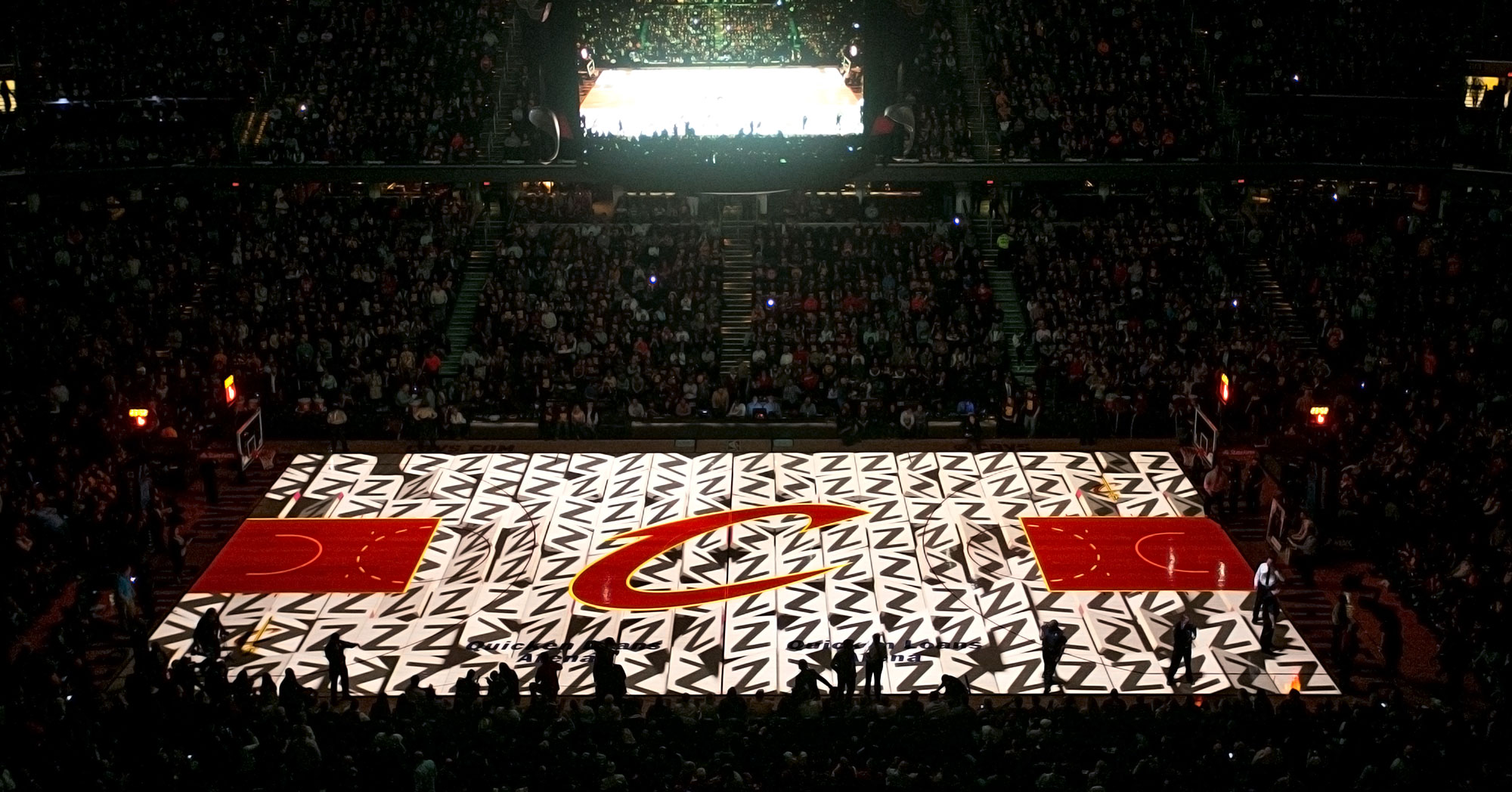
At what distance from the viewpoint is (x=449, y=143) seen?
3491 cm

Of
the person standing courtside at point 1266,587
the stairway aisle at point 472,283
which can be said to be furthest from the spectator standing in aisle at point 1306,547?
the stairway aisle at point 472,283

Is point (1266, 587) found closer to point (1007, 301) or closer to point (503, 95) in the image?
point (1007, 301)

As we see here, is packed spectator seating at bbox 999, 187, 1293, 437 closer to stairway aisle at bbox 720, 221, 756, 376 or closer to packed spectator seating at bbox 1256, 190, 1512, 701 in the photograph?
packed spectator seating at bbox 1256, 190, 1512, 701

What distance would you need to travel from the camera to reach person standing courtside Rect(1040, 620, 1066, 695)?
20406 millimetres

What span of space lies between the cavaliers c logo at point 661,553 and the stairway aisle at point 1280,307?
38.8ft

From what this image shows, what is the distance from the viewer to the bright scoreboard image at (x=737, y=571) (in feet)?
71.1

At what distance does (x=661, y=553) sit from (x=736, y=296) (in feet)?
34.0

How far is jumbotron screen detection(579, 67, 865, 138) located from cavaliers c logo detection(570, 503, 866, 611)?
358 inches

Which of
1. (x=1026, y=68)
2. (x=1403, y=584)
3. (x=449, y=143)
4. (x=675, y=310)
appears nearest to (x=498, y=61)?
(x=449, y=143)

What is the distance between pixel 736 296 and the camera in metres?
34.4

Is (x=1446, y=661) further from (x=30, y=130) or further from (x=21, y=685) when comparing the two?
(x=30, y=130)

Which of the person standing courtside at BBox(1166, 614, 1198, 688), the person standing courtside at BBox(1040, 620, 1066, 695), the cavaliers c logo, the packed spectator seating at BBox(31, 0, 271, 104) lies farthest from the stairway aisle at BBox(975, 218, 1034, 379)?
the packed spectator seating at BBox(31, 0, 271, 104)

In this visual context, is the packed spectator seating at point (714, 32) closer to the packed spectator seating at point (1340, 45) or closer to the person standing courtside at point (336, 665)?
the packed spectator seating at point (1340, 45)

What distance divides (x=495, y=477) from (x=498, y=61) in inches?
539
